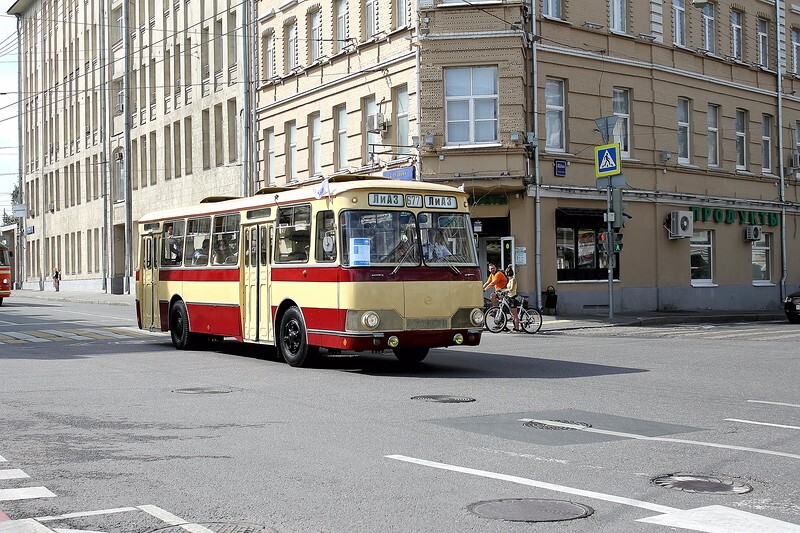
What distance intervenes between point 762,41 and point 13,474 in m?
37.1

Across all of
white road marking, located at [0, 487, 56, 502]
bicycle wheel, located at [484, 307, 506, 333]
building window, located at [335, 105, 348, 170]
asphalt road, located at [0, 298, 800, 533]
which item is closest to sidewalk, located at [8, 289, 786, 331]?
bicycle wheel, located at [484, 307, 506, 333]

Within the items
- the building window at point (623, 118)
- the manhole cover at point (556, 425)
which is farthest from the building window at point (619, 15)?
the manhole cover at point (556, 425)

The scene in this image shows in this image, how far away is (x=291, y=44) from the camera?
127 feet

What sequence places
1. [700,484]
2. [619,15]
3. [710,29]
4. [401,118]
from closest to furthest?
[700,484]
[401,118]
[619,15]
[710,29]

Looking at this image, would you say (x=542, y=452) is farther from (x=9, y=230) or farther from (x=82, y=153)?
(x=9, y=230)

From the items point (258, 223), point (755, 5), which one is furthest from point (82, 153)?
point (258, 223)

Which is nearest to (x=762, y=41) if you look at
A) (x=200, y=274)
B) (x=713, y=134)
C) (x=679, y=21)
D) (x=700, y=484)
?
(x=713, y=134)

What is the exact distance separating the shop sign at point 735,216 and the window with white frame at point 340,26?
13092 mm

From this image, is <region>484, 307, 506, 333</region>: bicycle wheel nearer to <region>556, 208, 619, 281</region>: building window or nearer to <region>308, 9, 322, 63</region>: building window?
<region>556, 208, 619, 281</region>: building window

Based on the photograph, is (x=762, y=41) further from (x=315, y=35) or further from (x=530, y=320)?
(x=530, y=320)

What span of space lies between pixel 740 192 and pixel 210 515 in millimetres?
34266

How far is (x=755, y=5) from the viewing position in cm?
3875

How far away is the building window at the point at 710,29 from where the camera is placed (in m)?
36.5

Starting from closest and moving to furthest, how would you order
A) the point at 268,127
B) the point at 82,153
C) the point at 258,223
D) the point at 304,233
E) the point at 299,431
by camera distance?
1. the point at 299,431
2. the point at 304,233
3. the point at 258,223
4. the point at 268,127
5. the point at 82,153
